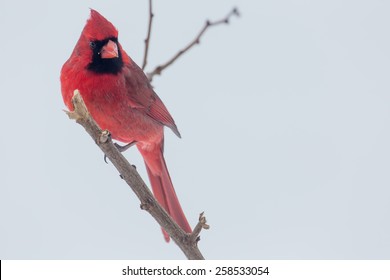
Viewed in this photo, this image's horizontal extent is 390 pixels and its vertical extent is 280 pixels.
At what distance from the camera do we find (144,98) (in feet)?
8.03

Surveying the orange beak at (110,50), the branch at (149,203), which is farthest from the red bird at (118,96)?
the branch at (149,203)

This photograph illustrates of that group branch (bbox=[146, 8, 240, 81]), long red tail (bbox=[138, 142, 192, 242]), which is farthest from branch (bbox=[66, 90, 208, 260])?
long red tail (bbox=[138, 142, 192, 242])

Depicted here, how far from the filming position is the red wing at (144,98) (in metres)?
2.36

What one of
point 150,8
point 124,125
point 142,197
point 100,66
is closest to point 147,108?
point 124,125

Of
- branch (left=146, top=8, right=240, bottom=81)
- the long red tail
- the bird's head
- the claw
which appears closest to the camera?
branch (left=146, top=8, right=240, bottom=81)

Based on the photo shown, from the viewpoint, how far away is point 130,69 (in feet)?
7.82

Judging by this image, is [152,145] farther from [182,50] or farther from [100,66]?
[182,50]

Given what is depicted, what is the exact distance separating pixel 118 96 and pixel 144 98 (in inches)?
7.5

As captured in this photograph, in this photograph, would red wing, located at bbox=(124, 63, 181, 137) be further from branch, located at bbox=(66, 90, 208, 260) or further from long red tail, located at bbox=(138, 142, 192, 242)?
branch, located at bbox=(66, 90, 208, 260)

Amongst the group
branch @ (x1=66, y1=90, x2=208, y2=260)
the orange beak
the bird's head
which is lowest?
branch @ (x1=66, y1=90, x2=208, y2=260)

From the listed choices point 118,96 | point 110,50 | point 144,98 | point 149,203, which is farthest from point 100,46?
point 149,203

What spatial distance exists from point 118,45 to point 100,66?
0.11 metres

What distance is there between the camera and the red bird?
Result: 210cm

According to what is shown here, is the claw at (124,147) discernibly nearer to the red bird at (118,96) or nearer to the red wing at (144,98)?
the red bird at (118,96)
